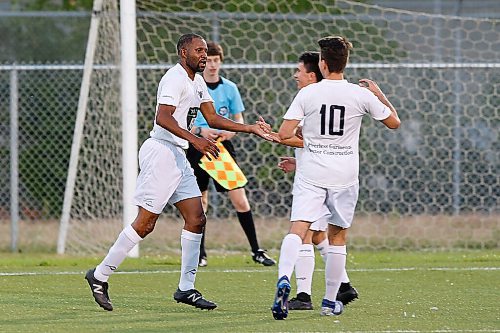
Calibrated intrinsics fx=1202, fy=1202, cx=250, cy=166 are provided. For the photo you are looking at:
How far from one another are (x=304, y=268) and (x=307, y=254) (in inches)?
4.0

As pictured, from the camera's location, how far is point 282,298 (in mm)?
7402

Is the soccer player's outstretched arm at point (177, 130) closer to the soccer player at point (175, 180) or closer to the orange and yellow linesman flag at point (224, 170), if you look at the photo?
the soccer player at point (175, 180)

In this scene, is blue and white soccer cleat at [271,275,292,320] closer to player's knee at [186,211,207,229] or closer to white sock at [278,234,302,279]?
white sock at [278,234,302,279]

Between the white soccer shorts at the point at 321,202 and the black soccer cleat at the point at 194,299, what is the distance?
0.96m

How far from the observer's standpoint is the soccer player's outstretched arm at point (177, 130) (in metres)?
7.99

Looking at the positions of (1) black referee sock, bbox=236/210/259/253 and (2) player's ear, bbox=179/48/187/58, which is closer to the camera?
(2) player's ear, bbox=179/48/187/58

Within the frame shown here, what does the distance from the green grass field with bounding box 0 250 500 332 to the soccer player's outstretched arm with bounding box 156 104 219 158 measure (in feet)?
3.64

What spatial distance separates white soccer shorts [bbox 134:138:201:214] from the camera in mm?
8328

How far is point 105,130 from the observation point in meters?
13.3

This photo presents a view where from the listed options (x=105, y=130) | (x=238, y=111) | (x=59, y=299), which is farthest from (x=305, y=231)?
(x=105, y=130)

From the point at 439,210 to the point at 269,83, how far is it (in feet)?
8.36

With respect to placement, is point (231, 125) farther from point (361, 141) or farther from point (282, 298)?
point (361, 141)

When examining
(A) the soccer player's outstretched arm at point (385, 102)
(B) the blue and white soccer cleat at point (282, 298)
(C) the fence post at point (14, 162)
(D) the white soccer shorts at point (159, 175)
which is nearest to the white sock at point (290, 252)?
(B) the blue and white soccer cleat at point (282, 298)

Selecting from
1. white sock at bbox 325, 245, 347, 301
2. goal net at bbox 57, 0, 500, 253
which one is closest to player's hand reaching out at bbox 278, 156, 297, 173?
white sock at bbox 325, 245, 347, 301
